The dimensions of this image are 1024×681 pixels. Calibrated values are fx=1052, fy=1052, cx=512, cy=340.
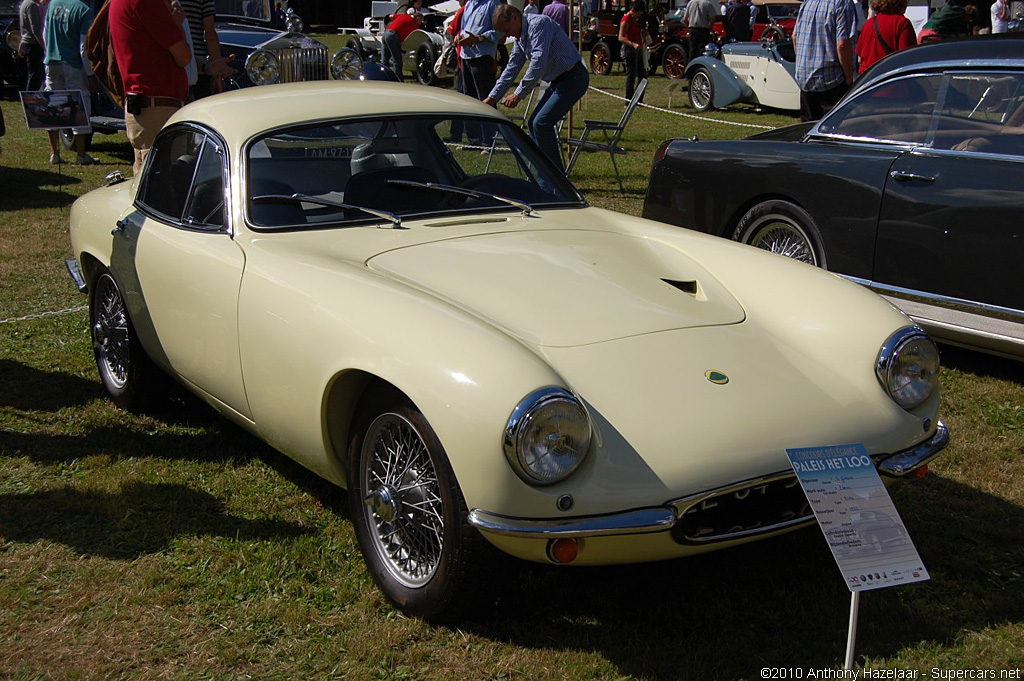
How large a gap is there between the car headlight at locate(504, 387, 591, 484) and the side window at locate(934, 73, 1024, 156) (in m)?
3.10

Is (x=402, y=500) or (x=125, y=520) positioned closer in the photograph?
(x=402, y=500)

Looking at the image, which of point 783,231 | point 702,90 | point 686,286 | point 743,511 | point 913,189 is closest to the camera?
point 743,511

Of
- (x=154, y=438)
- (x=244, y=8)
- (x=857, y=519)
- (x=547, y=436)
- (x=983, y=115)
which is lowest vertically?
(x=154, y=438)

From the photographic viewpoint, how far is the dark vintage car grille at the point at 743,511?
268 cm

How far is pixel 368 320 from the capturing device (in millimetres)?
2988

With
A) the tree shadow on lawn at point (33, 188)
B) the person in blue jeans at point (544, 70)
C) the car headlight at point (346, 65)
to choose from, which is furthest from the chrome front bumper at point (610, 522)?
the car headlight at point (346, 65)

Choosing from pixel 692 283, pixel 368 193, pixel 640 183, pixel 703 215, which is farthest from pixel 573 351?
pixel 640 183

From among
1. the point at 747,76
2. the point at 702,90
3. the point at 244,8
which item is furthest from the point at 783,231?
the point at 702,90

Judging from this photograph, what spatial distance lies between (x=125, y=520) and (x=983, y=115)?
4183 mm

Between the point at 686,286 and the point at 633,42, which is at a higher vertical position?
the point at 686,286

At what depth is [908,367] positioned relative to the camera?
3.16 meters

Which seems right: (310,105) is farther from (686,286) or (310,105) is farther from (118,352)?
(686,286)

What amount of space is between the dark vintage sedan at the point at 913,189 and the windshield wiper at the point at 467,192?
1.99 meters

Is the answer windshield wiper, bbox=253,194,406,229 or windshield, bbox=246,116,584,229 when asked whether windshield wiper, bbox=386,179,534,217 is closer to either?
windshield, bbox=246,116,584,229
